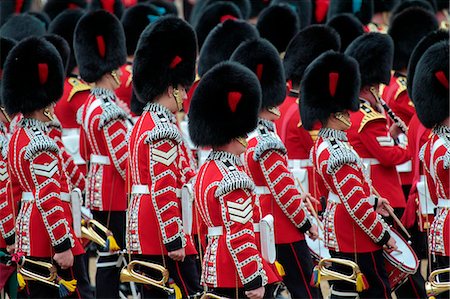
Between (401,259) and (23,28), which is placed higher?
(23,28)

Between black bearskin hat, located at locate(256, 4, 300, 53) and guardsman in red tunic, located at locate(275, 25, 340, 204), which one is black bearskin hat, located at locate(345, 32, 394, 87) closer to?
guardsman in red tunic, located at locate(275, 25, 340, 204)

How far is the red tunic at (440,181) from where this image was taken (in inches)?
179

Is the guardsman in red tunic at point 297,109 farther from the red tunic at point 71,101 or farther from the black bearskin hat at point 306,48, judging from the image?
the red tunic at point 71,101

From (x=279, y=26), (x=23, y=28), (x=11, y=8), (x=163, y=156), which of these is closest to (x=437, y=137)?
(x=163, y=156)

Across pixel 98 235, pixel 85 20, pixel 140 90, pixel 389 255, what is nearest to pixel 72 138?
pixel 85 20

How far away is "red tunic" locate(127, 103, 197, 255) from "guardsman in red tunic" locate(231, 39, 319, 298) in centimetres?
42

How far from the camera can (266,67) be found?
18.0 feet

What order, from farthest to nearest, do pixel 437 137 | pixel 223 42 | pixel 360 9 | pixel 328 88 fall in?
pixel 360 9, pixel 223 42, pixel 328 88, pixel 437 137

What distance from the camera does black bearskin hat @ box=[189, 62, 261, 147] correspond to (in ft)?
14.1

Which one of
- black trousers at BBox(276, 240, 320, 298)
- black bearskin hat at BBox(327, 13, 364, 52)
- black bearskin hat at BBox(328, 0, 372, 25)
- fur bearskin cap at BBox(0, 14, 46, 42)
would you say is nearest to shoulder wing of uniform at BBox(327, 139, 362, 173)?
black trousers at BBox(276, 240, 320, 298)

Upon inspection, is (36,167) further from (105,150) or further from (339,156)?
(339,156)

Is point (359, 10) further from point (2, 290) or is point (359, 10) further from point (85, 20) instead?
point (2, 290)

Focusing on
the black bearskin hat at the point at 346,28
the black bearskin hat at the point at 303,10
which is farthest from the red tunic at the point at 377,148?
the black bearskin hat at the point at 303,10

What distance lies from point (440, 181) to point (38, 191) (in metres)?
1.84
